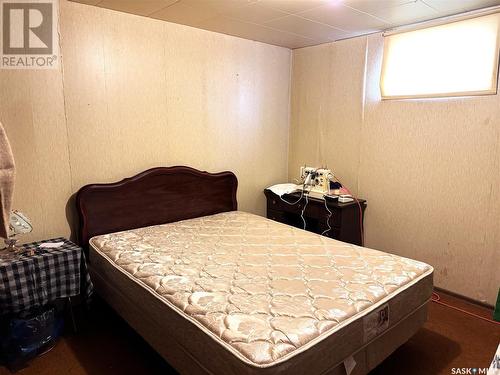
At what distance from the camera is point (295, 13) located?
100 inches

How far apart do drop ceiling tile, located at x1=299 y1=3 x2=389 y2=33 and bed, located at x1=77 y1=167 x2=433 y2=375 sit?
1650 millimetres

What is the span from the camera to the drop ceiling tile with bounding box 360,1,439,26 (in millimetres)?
2371

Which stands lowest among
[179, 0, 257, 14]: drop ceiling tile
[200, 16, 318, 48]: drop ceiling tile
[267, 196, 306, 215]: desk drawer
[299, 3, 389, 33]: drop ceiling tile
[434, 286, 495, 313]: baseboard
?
[434, 286, 495, 313]: baseboard

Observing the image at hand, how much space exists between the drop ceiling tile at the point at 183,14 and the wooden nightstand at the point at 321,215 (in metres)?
1.77

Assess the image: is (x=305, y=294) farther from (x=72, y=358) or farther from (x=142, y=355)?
(x=72, y=358)

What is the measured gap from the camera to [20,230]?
2.13m

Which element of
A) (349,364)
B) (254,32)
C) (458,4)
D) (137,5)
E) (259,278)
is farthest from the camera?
(254,32)

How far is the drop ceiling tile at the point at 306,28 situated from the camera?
2.74m

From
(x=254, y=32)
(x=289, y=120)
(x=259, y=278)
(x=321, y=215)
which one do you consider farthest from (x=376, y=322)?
(x=289, y=120)

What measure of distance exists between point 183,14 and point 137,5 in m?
0.35

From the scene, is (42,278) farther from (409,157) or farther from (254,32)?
(409,157)

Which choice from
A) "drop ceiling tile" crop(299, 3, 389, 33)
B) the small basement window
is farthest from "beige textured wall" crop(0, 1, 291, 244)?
the small basement window

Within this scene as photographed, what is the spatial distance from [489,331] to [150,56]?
10.5 ft

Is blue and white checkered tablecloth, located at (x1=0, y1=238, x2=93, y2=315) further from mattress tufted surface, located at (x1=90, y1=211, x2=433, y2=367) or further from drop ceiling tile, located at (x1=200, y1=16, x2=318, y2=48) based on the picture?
drop ceiling tile, located at (x1=200, y1=16, x2=318, y2=48)
